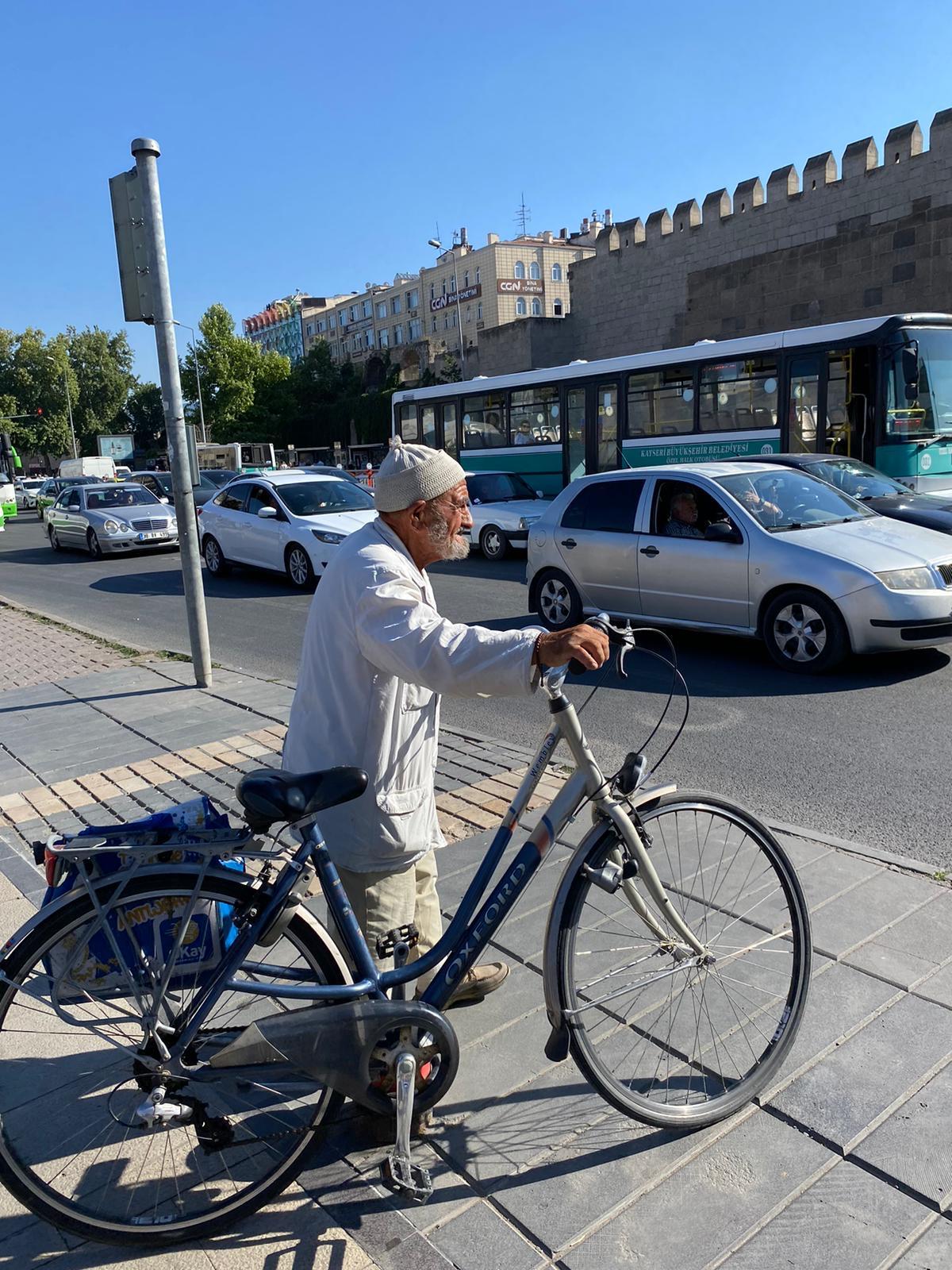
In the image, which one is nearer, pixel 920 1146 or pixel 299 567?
pixel 920 1146

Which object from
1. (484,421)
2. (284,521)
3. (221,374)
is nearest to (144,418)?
(221,374)

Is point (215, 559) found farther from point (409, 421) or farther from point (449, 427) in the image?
point (409, 421)

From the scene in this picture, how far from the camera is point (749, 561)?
25.5ft

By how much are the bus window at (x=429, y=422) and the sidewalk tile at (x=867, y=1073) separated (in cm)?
1955

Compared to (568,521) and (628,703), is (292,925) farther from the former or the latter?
(568,521)

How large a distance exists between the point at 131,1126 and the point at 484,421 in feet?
61.7

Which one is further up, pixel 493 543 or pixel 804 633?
pixel 804 633

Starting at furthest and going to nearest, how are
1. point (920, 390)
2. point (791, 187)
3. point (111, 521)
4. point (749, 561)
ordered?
point (791, 187) → point (111, 521) → point (920, 390) → point (749, 561)

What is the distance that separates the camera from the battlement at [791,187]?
990 inches

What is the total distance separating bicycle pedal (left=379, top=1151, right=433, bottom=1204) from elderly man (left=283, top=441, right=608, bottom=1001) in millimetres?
447

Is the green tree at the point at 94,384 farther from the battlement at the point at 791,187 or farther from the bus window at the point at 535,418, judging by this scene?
the bus window at the point at 535,418

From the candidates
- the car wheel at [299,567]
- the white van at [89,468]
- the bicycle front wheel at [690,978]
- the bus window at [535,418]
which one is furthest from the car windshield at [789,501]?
the white van at [89,468]

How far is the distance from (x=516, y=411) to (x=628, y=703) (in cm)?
1330

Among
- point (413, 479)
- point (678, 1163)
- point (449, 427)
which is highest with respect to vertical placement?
point (449, 427)
